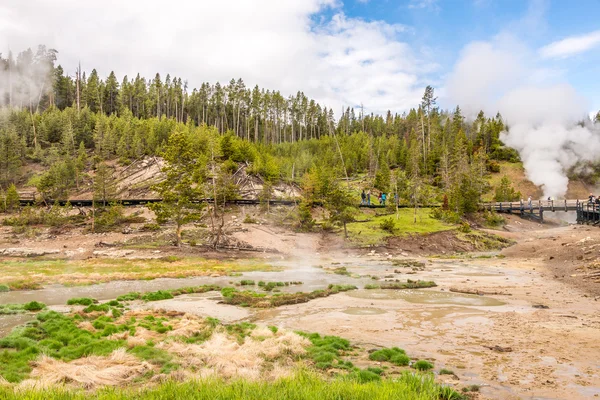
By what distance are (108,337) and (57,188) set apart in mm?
65817

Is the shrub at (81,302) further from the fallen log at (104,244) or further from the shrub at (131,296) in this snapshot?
the fallen log at (104,244)

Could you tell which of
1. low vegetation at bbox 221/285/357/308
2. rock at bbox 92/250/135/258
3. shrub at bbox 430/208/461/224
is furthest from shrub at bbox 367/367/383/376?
shrub at bbox 430/208/461/224

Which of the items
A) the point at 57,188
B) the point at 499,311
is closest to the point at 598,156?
the point at 499,311

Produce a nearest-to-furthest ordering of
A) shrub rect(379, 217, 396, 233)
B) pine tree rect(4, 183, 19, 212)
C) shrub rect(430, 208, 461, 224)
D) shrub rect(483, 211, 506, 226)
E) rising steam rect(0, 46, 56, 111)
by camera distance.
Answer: shrub rect(379, 217, 396, 233)
shrub rect(430, 208, 461, 224)
pine tree rect(4, 183, 19, 212)
shrub rect(483, 211, 506, 226)
rising steam rect(0, 46, 56, 111)

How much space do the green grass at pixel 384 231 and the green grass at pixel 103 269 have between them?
668 inches

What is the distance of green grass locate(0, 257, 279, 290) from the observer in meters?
28.1

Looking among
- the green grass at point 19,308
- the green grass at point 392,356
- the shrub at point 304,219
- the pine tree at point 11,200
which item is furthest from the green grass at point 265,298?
the pine tree at point 11,200

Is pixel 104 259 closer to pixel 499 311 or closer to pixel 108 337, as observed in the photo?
pixel 108 337

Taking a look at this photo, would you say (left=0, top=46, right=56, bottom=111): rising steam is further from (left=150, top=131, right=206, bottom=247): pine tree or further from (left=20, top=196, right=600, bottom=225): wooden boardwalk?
(left=150, top=131, right=206, bottom=247): pine tree

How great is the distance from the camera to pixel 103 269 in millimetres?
34625

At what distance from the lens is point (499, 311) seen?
18.9 metres

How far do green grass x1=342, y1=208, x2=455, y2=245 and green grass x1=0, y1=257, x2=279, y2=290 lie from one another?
1698cm

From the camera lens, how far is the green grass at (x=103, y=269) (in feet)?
92.1

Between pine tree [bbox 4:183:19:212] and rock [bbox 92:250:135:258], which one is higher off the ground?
pine tree [bbox 4:183:19:212]
